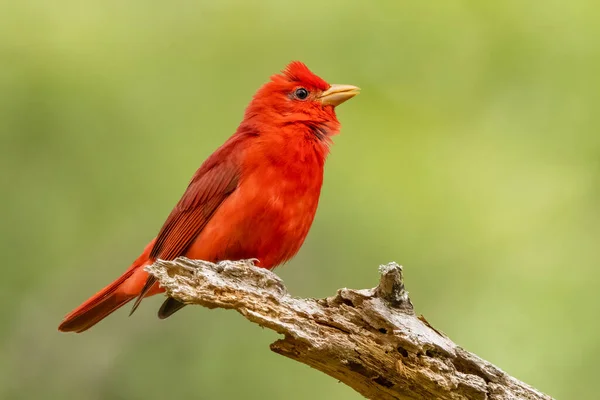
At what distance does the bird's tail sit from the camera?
195 inches

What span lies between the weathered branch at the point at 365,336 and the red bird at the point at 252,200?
84 cm

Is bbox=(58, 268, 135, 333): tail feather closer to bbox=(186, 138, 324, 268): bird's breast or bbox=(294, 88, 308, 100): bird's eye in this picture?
bbox=(186, 138, 324, 268): bird's breast

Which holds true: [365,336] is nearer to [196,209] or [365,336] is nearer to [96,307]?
[196,209]

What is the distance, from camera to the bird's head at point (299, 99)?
5.00 m

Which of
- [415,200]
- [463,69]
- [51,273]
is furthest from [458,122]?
[51,273]

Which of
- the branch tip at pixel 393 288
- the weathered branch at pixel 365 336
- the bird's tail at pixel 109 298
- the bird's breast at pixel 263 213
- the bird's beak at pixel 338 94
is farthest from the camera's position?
the bird's beak at pixel 338 94

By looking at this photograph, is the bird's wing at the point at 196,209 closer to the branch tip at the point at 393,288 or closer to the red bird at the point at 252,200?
the red bird at the point at 252,200

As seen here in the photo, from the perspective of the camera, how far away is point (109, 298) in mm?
5027

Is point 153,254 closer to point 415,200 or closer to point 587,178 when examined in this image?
point 415,200

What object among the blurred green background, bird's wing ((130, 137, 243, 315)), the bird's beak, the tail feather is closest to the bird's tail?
the tail feather

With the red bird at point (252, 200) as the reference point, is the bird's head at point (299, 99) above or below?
above

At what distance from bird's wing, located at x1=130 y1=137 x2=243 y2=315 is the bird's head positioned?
13.5 inches

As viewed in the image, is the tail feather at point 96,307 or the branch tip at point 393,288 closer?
the branch tip at point 393,288

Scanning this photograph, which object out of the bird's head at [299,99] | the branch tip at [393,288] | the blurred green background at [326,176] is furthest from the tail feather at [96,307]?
the branch tip at [393,288]
